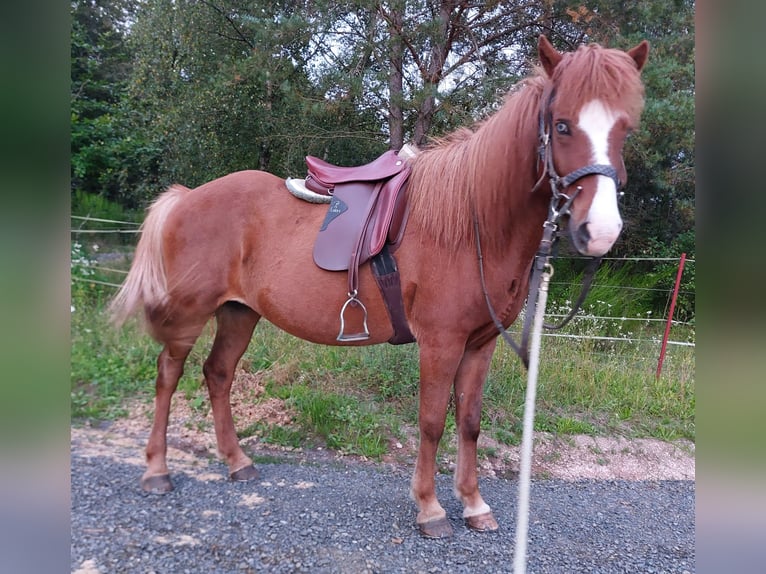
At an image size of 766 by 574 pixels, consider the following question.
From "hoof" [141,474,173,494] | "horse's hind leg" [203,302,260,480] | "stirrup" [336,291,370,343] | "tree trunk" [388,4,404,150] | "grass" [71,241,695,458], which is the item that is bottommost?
"hoof" [141,474,173,494]

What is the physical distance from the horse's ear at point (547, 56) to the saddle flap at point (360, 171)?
86cm

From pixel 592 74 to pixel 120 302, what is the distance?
8.70ft

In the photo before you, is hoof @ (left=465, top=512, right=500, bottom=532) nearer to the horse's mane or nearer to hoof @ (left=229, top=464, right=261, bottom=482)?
hoof @ (left=229, top=464, right=261, bottom=482)

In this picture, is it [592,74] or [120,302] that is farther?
[120,302]

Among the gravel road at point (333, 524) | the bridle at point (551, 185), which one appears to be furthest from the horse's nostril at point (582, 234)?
the gravel road at point (333, 524)

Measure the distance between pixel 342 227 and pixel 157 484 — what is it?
183 cm

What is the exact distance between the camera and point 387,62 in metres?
4.84

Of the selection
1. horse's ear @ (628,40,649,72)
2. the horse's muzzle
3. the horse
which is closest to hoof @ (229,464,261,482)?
the horse

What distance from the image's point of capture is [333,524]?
7.48 ft

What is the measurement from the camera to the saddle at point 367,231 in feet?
7.34

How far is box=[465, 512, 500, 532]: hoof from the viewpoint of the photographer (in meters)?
2.35

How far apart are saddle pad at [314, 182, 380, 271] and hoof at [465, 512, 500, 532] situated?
5.05 feet
